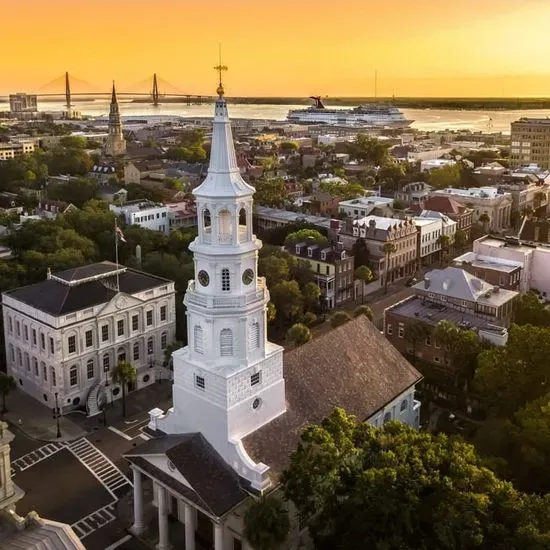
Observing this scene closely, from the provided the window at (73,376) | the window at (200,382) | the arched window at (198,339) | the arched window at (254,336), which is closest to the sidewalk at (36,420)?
the window at (73,376)

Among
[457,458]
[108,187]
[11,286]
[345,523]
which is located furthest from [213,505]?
[108,187]

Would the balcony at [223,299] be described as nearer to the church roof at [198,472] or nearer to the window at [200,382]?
the window at [200,382]

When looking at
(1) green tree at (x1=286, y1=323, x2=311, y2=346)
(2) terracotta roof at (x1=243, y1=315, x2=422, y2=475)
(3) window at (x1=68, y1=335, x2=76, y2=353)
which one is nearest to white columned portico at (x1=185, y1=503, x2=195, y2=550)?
(2) terracotta roof at (x1=243, y1=315, x2=422, y2=475)

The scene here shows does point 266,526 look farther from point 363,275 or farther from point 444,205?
point 444,205

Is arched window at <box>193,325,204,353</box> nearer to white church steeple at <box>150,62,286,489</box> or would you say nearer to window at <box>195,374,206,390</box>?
white church steeple at <box>150,62,286,489</box>

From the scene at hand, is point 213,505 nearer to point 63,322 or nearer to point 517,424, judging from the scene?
point 517,424
